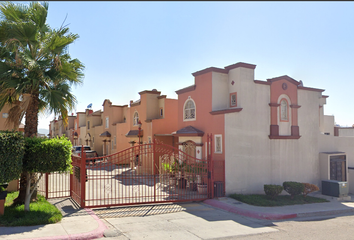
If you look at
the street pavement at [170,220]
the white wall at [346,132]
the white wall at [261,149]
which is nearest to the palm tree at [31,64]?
the street pavement at [170,220]

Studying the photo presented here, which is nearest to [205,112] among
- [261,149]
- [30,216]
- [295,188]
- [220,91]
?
[220,91]

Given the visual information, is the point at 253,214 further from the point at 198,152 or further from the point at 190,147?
the point at 190,147

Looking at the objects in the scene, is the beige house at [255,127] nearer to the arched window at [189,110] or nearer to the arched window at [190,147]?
the arched window at [189,110]

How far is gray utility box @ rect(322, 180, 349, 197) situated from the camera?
15398 mm

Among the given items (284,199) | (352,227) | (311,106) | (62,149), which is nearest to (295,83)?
(311,106)

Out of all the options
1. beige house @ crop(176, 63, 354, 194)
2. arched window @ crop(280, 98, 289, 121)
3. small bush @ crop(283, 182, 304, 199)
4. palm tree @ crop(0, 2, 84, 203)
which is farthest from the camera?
arched window @ crop(280, 98, 289, 121)

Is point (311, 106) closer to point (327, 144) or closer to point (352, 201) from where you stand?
point (327, 144)

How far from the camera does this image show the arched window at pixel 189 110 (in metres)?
17.4

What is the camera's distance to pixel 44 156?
9.34m

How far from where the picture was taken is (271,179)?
15.5m

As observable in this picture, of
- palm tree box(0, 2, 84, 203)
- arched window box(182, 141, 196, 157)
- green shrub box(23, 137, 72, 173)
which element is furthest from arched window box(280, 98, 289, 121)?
green shrub box(23, 137, 72, 173)

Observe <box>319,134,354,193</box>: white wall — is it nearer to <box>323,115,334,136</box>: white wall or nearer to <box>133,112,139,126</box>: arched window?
<box>323,115,334,136</box>: white wall

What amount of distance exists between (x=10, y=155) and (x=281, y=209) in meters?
10.4

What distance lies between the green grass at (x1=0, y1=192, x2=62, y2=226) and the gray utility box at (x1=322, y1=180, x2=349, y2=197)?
13.8 meters
